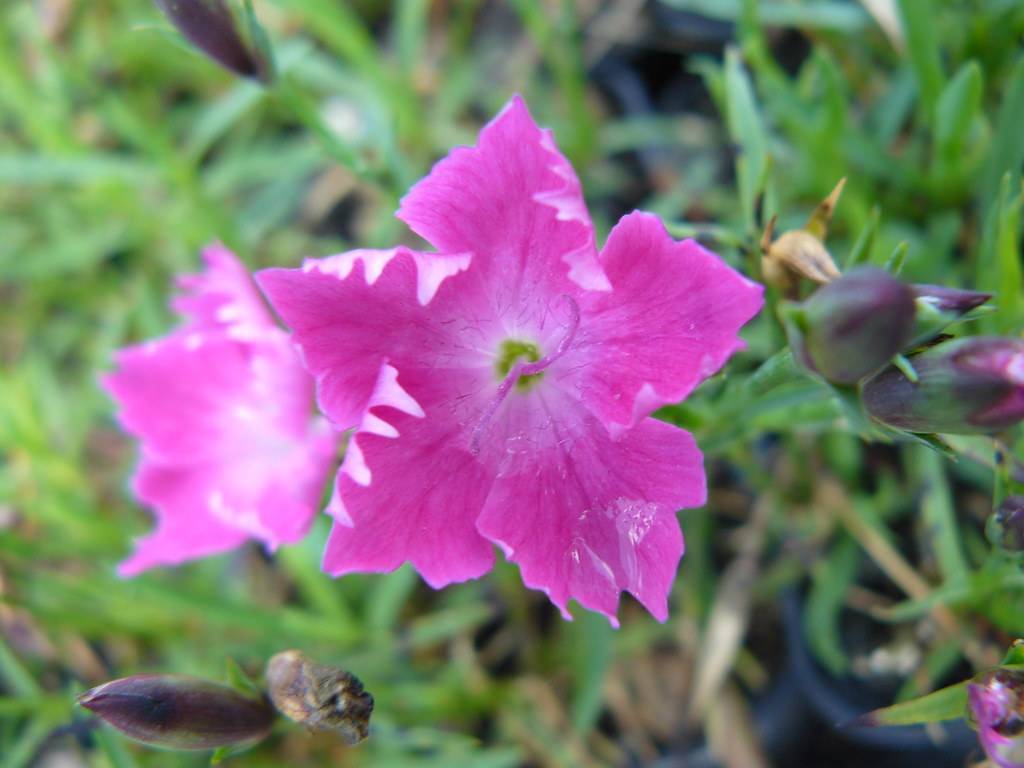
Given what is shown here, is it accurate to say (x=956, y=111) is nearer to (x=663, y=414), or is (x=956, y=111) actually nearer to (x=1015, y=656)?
(x=663, y=414)

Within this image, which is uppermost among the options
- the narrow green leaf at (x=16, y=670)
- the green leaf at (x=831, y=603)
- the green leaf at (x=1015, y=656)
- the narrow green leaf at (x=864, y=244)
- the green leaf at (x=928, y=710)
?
the narrow green leaf at (x=864, y=244)

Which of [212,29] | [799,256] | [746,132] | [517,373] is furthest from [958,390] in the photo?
[212,29]

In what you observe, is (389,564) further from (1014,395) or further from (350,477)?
(1014,395)

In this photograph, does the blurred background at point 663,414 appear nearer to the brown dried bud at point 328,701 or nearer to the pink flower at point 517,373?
the pink flower at point 517,373

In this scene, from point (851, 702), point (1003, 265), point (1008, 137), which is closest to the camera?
point (1003, 265)

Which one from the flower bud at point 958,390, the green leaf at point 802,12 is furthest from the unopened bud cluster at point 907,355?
the green leaf at point 802,12

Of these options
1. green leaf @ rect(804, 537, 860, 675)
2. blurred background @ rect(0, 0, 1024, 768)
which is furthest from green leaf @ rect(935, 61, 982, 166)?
green leaf @ rect(804, 537, 860, 675)
